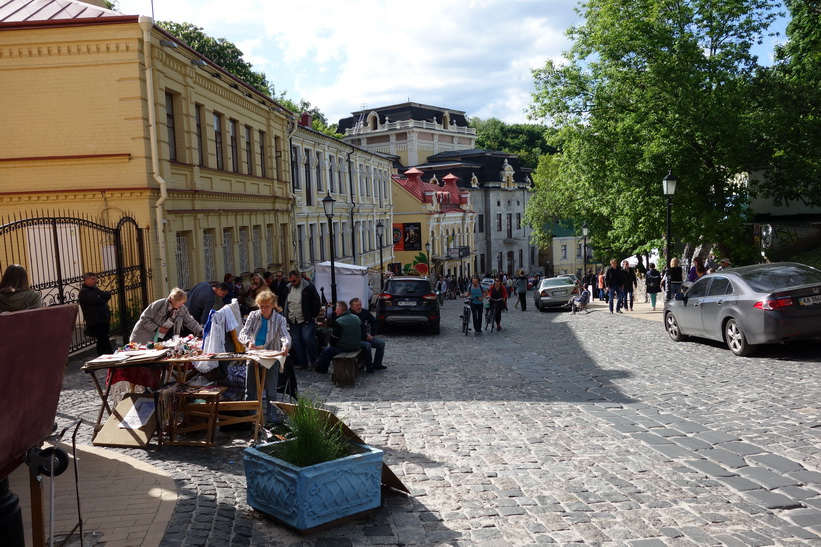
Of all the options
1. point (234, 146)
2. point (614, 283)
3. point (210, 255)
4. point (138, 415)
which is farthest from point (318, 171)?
point (138, 415)

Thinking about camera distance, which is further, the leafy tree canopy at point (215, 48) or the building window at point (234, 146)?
the leafy tree canopy at point (215, 48)

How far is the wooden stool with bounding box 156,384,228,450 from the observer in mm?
7438

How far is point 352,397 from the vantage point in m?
10.7

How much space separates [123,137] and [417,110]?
2413 inches

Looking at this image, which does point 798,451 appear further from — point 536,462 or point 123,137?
point 123,137

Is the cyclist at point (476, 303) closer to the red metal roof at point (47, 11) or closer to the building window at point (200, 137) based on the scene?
the building window at point (200, 137)

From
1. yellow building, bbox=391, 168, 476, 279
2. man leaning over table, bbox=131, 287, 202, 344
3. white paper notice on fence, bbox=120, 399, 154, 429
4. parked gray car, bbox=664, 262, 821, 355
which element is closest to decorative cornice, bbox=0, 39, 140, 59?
man leaning over table, bbox=131, 287, 202, 344

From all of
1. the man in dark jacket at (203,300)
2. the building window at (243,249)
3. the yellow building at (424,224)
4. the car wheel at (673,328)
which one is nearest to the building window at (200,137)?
the building window at (243,249)

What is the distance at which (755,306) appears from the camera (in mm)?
12039

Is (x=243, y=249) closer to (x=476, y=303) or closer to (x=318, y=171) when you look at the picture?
(x=476, y=303)

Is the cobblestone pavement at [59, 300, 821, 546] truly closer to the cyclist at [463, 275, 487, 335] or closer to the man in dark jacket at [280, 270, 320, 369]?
the man in dark jacket at [280, 270, 320, 369]

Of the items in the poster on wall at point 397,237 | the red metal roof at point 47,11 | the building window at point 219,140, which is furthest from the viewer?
the poster on wall at point 397,237

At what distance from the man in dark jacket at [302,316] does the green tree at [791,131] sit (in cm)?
1503

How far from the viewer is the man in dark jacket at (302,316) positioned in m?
12.8
